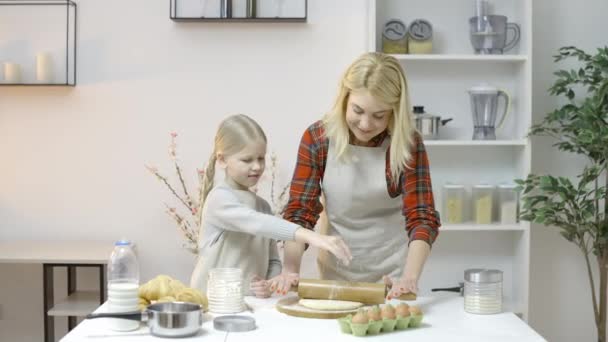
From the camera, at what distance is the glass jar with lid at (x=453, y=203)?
4.00 meters

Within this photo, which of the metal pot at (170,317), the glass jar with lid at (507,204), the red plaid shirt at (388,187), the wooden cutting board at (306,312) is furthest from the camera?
the glass jar with lid at (507,204)

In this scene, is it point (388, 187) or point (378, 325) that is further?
point (388, 187)

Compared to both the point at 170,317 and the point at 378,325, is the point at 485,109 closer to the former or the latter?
the point at 378,325

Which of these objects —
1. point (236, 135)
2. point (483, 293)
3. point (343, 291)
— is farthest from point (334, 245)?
point (236, 135)

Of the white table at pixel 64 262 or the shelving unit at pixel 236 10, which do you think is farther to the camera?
the shelving unit at pixel 236 10

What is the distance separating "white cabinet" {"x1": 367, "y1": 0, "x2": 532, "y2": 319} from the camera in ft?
13.5

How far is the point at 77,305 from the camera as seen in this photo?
12.5 feet

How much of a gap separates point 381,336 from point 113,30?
2.62m

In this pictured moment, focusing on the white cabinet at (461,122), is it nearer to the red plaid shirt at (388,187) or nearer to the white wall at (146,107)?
the white wall at (146,107)

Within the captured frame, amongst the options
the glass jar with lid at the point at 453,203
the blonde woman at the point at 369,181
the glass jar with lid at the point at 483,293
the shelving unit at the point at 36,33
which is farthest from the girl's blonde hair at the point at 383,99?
the shelving unit at the point at 36,33

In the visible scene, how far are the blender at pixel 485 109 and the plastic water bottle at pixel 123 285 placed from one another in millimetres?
2260

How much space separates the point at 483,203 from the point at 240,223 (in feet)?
6.13

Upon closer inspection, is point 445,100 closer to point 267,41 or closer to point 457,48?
point 457,48

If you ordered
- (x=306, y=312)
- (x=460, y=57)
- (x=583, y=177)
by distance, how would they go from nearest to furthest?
(x=306, y=312), (x=583, y=177), (x=460, y=57)
